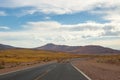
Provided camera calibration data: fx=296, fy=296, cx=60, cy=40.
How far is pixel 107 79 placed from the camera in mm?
21891

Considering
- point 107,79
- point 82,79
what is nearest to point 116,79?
point 107,79

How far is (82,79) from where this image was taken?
21.6 m

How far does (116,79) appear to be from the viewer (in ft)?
71.1

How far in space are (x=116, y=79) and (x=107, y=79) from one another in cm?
66

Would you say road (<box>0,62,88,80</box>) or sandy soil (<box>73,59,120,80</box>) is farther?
sandy soil (<box>73,59,120,80</box>)

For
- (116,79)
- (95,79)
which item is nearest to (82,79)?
(95,79)

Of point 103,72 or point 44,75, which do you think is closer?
point 44,75

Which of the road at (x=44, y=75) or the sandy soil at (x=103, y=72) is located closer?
the road at (x=44, y=75)

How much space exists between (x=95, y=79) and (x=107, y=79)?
0.90 metres

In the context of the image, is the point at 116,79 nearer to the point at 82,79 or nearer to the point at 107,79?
the point at 107,79

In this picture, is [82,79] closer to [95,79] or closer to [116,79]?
[95,79]

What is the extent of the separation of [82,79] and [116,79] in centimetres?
249
